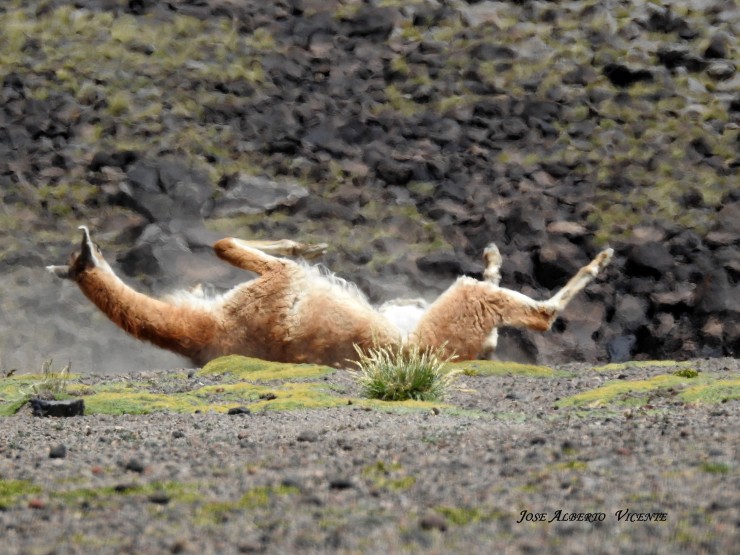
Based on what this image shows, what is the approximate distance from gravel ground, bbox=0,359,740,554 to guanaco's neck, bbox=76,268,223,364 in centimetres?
460

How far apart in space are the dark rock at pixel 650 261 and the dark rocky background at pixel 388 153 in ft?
0.15

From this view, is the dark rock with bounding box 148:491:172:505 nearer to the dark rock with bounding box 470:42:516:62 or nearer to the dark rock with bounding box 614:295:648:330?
the dark rock with bounding box 614:295:648:330

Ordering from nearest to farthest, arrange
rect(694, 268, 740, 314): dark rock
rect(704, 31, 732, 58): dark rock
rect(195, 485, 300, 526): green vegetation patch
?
rect(195, 485, 300, 526): green vegetation patch < rect(694, 268, 740, 314): dark rock < rect(704, 31, 732, 58): dark rock

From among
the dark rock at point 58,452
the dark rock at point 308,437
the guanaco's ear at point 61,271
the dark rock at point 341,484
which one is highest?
the dark rock at point 341,484

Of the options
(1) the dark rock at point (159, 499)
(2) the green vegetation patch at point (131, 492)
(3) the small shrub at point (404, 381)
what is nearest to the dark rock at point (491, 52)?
(3) the small shrub at point (404, 381)

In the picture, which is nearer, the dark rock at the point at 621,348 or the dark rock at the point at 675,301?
the dark rock at the point at 621,348

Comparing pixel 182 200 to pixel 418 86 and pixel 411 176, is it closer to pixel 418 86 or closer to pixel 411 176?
pixel 411 176

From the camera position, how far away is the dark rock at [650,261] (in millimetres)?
19156

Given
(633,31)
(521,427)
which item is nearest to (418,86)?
(633,31)

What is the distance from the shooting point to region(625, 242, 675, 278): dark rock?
19.2m

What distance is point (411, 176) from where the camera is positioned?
866 inches

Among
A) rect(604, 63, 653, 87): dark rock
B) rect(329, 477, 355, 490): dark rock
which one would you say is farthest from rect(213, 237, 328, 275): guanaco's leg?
rect(604, 63, 653, 87): dark rock

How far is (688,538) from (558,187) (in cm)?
1745

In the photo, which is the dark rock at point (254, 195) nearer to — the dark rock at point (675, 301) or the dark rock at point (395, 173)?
the dark rock at point (395, 173)
